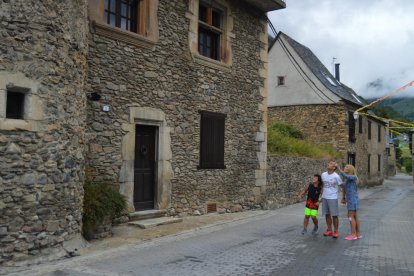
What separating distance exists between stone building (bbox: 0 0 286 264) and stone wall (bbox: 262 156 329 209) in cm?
58

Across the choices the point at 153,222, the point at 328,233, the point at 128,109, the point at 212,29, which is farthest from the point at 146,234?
the point at 212,29

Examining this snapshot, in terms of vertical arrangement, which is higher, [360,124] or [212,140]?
[360,124]

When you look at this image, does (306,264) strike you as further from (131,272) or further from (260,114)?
(260,114)

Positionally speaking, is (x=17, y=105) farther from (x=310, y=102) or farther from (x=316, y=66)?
(x=316, y=66)

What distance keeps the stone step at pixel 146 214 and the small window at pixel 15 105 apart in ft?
11.9

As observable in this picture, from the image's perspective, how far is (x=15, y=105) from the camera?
19.6 ft

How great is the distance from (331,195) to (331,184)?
0.22 metres

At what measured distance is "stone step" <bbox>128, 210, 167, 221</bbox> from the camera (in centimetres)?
891

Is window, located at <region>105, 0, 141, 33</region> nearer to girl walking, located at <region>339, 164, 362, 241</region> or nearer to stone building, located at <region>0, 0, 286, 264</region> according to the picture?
stone building, located at <region>0, 0, 286, 264</region>

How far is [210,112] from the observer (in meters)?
11.1

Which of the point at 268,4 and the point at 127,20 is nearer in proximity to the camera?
the point at 127,20

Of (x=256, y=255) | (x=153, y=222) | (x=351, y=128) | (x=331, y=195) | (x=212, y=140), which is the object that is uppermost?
(x=351, y=128)

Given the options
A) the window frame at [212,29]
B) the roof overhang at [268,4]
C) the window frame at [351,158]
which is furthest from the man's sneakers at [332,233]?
the window frame at [351,158]

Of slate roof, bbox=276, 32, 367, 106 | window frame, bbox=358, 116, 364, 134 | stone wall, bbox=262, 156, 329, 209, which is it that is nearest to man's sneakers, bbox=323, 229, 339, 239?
stone wall, bbox=262, 156, 329, 209
